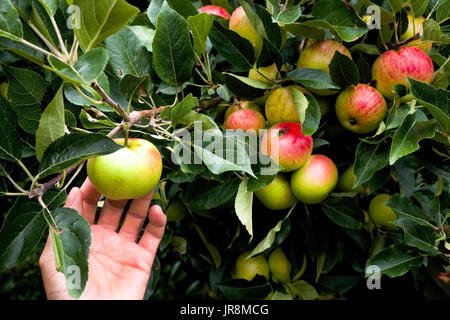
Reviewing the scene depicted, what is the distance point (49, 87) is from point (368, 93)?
609 millimetres

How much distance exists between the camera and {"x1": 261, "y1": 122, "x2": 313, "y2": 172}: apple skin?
2.88ft

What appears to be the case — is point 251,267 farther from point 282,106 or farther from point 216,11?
point 216,11

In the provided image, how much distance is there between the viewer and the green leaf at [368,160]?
2.72 feet

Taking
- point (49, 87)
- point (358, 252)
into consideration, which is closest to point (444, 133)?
point (358, 252)

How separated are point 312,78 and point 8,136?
0.55 m

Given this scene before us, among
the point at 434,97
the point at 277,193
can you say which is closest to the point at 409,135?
the point at 434,97

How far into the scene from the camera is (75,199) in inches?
31.0

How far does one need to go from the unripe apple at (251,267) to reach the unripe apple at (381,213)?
1.07 ft

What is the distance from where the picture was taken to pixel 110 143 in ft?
1.92

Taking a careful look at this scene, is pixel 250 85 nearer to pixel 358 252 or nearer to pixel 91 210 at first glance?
pixel 91 210

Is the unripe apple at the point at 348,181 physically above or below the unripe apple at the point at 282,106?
below

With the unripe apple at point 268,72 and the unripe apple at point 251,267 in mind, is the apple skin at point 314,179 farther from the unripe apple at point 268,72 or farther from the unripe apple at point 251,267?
the unripe apple at point 251,267

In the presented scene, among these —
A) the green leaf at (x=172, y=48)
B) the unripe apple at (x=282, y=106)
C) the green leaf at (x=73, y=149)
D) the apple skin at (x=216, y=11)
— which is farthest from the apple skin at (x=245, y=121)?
the green leaf at (x=73, y=149)

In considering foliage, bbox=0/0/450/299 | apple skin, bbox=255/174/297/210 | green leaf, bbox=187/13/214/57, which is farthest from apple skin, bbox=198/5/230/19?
apple skin, bbox=255/174/297/210
